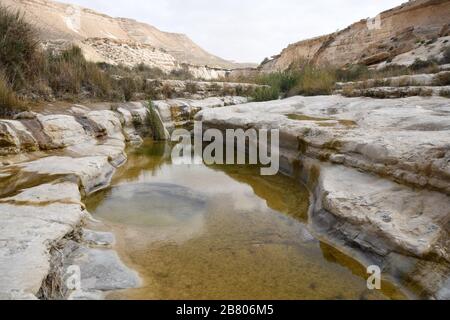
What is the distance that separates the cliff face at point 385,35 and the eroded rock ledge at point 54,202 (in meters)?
13.0

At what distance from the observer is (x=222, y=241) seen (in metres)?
2.45

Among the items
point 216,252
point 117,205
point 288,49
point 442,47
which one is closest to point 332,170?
point 216,252

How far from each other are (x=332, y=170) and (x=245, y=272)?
1.55 metres

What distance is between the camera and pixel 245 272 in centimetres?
205

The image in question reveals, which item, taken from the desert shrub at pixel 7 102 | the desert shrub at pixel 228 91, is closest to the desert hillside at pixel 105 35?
the desert shrub at pixel 228 91

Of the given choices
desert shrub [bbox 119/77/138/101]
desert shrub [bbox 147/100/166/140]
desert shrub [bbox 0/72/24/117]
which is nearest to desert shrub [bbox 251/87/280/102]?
Answer: desert shrub [bbox 119/77/138/101]

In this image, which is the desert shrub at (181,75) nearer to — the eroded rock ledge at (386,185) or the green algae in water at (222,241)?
the eroded rock ledge at (386,185)

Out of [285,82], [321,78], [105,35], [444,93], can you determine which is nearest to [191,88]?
[285,82]

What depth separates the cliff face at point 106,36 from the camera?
26.2 meters

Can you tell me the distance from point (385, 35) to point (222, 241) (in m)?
20.6

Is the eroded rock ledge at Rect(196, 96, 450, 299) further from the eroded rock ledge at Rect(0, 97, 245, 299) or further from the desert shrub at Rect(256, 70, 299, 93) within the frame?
the desert shrub at Rect(256, 70, 299, 93)

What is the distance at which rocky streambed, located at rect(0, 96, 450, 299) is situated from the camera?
1.79 metres
